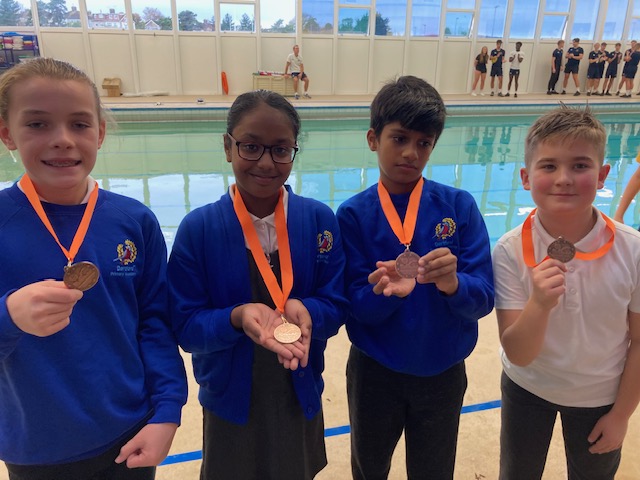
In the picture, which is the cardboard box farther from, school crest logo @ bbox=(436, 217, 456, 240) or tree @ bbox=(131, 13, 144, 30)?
school crest logo @ bbox=(436, 217, 456, 240)

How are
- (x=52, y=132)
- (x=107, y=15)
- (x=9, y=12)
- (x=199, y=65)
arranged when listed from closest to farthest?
(x=52, y=132) → (x=9, y=12) → (x=107, y=15) → (x=199, y=65)

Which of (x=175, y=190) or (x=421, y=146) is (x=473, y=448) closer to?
(x=421, y=146)

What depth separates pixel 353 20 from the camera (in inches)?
653

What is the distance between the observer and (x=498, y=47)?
53.0 feet

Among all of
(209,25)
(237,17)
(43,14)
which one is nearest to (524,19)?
(237,17)

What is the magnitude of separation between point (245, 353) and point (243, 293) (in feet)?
0.64

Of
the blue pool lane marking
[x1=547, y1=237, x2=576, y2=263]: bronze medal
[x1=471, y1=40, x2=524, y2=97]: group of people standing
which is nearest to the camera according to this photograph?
[x1=547, y1=237, x2=576, y2=263]: bronze medal

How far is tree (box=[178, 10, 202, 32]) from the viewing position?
50.2 ft

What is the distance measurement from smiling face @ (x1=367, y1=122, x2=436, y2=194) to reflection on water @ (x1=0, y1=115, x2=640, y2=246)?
12.1ft

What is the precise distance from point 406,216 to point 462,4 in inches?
722

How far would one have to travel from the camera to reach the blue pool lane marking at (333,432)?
2.12 metres

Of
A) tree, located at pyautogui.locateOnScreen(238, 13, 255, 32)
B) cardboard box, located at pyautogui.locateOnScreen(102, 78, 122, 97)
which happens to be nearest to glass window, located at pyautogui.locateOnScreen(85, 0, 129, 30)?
cardboard box, located at pyautogui.locateOnScreen(102, 78, 122, 97)

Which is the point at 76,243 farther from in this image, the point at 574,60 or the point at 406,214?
the point at 574,60

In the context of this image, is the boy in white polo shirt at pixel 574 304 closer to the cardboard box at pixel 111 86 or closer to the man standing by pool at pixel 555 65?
the cardboard box at pixel 111 86
